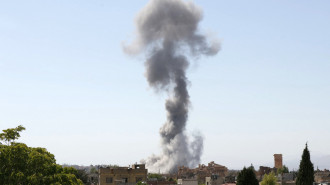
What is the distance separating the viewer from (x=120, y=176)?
112500 mm

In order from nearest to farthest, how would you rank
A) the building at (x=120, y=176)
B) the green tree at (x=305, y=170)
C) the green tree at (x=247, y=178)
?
the green tree at (x=305, y=170) < the green tree at (x=247, y=178) < the building at (x=120, y=176)

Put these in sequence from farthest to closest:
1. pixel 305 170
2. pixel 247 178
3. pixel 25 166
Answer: pixel 247 178, pixel 305 170, pixel 25 166

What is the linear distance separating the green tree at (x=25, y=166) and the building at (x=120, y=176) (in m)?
60.2

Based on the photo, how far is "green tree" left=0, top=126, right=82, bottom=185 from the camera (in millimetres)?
47422

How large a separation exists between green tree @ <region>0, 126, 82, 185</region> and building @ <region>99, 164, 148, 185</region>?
60205 mm

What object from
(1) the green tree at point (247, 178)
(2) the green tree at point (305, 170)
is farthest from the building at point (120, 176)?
(2) the green tree at point (305, 170)

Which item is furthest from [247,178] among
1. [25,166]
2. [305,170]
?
[25,166]

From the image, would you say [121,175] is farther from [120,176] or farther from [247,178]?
[247,178]

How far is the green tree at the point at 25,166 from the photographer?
156 ft

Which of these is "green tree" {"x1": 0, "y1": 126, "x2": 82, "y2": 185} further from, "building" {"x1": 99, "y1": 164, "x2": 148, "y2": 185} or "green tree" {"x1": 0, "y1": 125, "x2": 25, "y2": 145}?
"building" {"x1": 99, "y1": 164, "x2": 148, "y2": 185}

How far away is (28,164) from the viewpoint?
161 feet

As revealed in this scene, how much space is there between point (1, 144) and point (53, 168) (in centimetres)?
496

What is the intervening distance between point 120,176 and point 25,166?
212 feet

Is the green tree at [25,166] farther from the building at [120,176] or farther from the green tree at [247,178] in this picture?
the building at [120,176]
